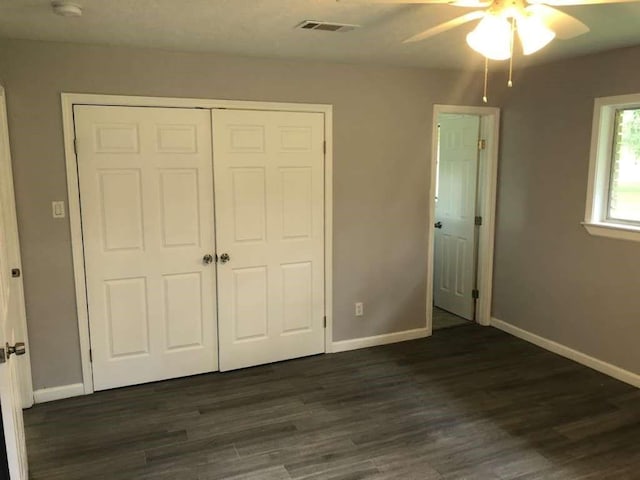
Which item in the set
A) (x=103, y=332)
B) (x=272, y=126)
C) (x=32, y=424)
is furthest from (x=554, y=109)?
(x=32, y=424)

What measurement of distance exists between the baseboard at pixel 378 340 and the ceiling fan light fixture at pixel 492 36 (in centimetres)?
271

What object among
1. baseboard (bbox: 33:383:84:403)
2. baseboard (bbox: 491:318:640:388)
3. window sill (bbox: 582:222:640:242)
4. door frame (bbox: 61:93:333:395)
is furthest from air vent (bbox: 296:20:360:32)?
baseboard (bbox: 491:318:640:388)

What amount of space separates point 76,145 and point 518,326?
383 centimetres

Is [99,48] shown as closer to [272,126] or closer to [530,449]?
[272,126]

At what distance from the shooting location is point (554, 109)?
13.1 ft

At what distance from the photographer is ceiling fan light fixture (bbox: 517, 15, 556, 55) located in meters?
2.00

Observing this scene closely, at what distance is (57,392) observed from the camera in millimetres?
3385

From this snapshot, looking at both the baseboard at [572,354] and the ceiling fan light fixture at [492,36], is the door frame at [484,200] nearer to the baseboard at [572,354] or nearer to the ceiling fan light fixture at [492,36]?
the baseboard at [572,354]

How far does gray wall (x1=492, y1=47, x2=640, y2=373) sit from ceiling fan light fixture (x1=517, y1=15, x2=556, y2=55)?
1.76 m

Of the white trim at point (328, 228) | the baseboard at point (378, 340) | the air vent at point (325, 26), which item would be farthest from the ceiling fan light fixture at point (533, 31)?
the baseboard at point (378, 340)

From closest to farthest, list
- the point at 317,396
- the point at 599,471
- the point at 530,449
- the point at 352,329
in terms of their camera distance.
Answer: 1. the point at 599,471
2. the point at 530,449
3. the point at 317,396
4. the point at 352,329

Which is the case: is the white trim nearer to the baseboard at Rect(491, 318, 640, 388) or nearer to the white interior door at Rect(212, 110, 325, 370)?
the white interior door at Rect(212, 110, 325, 370)

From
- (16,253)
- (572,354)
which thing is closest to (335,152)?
(16,253)

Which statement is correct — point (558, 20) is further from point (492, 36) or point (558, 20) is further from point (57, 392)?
point (57, 392)
